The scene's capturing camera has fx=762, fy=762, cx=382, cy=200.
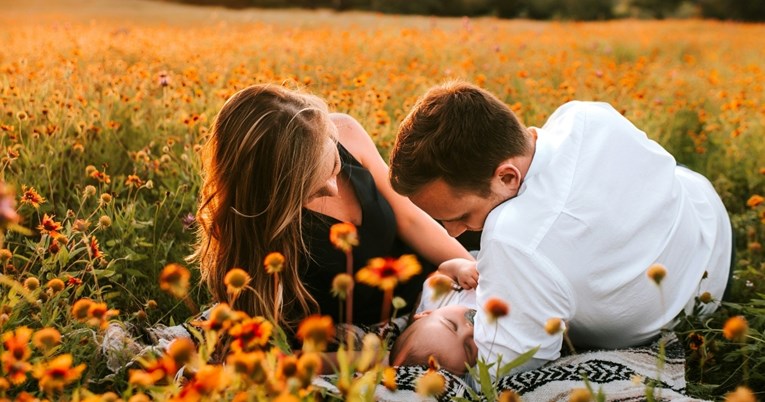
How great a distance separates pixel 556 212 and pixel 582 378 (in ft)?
1.49

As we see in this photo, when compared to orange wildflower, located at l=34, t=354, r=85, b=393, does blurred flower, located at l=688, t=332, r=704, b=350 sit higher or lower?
lower

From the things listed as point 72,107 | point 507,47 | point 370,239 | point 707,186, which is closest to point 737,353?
point 707,186

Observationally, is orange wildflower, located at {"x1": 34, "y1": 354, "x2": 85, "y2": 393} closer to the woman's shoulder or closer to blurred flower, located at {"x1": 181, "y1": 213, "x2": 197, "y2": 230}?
blurred flower, located at {"x1": 181, "y1": 213, "x2": 197, "y2": 230}

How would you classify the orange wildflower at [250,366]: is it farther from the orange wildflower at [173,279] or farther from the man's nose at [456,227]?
the man's nose at [456,227]

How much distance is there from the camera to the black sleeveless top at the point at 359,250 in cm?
274

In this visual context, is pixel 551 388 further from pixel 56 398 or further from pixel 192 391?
pixel 56 398

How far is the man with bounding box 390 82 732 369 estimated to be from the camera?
2031 mm

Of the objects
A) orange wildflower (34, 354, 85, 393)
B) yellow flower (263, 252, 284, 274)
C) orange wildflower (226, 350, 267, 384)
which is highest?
yellow flower (263, 252, 284, 274)

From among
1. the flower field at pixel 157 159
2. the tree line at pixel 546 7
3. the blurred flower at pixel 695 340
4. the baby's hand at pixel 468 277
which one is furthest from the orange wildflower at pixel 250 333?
the tree line at pixel 546 7

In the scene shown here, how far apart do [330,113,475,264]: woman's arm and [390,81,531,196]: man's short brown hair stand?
0.74 metres

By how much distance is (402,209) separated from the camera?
3.00 meters

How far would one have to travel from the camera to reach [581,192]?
213 centimetres

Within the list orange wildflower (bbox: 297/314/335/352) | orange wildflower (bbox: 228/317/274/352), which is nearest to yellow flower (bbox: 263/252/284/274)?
orange wildflower (bbox: 228/317/274/352)

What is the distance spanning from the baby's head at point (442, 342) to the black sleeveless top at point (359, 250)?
0.43 m
